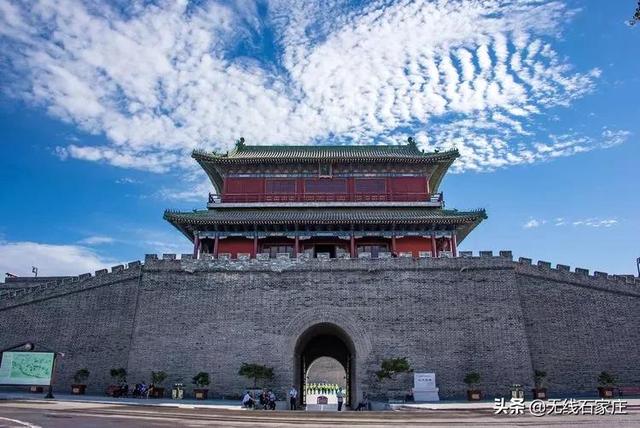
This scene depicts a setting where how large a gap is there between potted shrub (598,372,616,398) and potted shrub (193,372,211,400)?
15129 millimetres

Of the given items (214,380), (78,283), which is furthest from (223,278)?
(78,283)

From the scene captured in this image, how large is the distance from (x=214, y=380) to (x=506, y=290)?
41.2 feet

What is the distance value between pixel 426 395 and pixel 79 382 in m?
14.0

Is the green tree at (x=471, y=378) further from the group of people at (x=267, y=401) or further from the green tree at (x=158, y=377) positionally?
the green tree at (x=158, y=377)

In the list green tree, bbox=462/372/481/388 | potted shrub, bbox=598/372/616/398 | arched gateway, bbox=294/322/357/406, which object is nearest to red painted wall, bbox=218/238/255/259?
arched gateway, bbox=294/322/357/406

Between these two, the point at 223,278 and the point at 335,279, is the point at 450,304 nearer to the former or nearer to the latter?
the point at 335,279

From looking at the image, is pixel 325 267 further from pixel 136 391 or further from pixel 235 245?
pixel 136 391

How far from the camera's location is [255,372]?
19.5 metres

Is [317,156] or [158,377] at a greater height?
[317,156]

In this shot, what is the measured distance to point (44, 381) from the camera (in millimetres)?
20641

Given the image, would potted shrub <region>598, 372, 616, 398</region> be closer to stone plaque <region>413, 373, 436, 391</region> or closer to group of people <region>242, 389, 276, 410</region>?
stone plaque <region>413, 373, 436, 391</region>

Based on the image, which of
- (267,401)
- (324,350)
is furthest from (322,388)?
(267,401)

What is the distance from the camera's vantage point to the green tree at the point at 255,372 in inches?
768

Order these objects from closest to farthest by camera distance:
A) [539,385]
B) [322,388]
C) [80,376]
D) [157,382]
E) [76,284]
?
[157,382]
[539,385]
[80,376]
[76,284]
[322,388]
